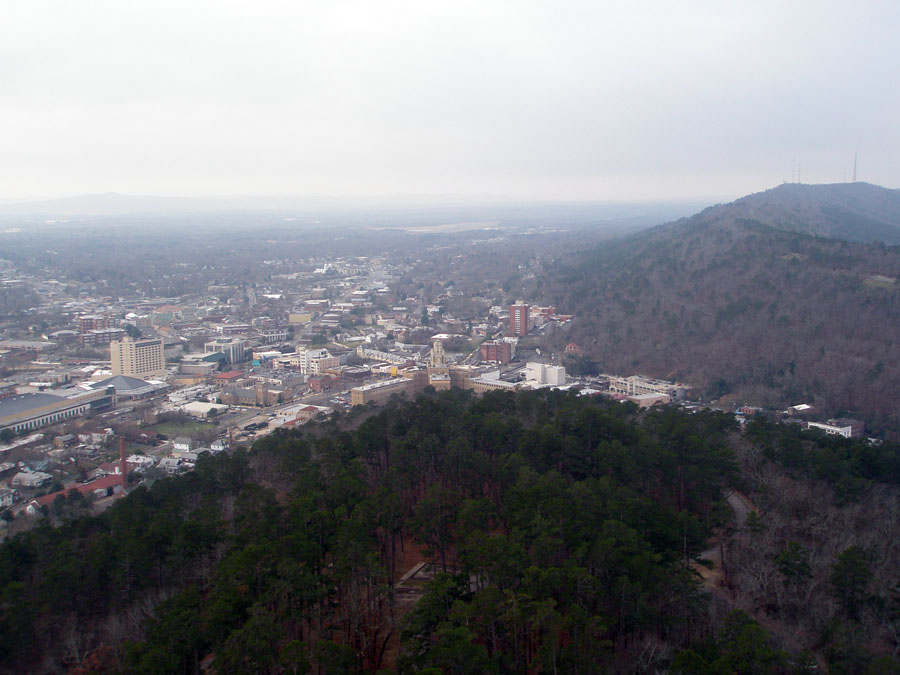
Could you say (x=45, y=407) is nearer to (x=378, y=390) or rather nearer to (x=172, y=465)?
(x=172, y=465)

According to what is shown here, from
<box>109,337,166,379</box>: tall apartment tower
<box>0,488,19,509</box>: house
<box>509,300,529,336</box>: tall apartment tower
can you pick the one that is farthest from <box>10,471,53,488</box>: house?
<box>509,300,529,336</box>: tall apartment tower

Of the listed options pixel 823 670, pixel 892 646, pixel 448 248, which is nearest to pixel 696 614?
pixel 823 670

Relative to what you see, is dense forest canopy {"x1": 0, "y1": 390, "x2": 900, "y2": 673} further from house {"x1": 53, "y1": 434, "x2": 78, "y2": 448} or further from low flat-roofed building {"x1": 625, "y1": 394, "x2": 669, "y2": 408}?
low flat-roofed building {"x1": 625, "y1": 394, "x2": 669, "y2": 408}

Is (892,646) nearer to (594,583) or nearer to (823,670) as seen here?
(823,670)

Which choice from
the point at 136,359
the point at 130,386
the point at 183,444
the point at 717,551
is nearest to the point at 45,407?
the point at 130,386

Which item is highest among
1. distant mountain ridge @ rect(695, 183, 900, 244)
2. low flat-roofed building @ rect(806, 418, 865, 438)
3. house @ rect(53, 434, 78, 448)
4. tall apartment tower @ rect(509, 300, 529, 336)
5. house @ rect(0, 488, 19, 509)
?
distant mountain ridge @ rect(695, 183, 900, 244)

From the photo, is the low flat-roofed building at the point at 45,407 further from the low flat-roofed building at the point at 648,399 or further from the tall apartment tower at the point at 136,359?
the low flat-roofed building at the point at 648,399
